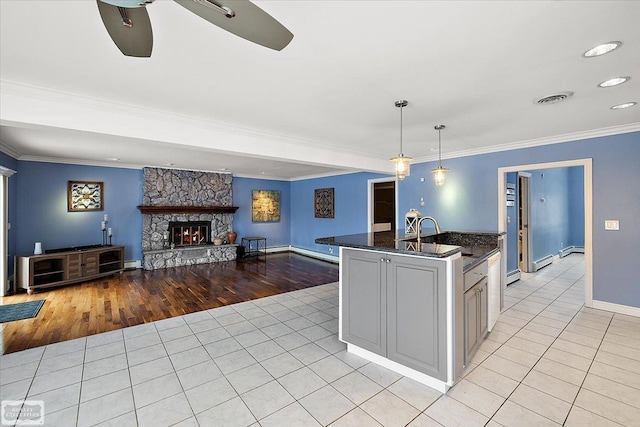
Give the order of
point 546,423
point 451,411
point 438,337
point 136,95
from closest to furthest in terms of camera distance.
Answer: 1. point 546,423
2. point 451,411
3. point 438,337
4. point 136,95

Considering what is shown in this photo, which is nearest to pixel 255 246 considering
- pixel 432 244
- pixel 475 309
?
pixel 432 244

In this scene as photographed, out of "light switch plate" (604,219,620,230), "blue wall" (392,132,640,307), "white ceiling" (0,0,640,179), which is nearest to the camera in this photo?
"white ceiling" (0,0,640,179)

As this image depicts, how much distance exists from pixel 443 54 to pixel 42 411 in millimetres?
3659

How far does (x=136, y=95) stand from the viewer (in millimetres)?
2557

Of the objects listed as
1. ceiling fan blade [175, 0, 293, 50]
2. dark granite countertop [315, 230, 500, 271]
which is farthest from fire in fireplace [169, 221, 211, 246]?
ceiling fan blade [175, 0, 293, 50]

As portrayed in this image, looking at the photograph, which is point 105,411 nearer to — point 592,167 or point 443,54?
point 443,54

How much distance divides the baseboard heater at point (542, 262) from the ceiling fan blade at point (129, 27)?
24.0 ft

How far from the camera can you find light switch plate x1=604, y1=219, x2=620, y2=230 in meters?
3.67

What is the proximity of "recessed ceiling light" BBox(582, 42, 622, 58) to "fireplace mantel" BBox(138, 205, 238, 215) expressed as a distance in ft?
23.8

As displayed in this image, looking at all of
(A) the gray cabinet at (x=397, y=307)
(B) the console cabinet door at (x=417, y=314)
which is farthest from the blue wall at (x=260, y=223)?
(B) the console cabinet door at (x=417, y=314)

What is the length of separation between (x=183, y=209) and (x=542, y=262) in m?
8.49

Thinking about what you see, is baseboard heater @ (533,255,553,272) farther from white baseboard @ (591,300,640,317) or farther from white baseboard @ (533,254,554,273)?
white baseboard @ (591,300,640,317)

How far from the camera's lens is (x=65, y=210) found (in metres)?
5.75

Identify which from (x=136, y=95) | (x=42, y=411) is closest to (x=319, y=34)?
(x=136, y=95)
